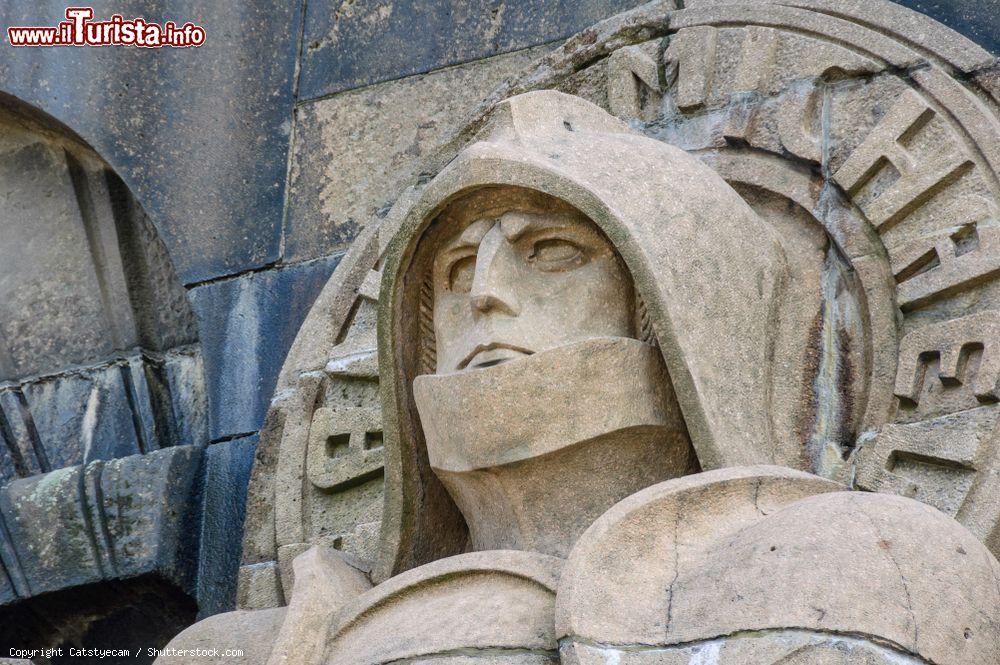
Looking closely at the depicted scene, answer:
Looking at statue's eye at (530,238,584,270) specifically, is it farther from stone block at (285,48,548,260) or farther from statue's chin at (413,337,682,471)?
stone block at (285,48,548,260)

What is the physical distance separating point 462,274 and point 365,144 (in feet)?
4.66

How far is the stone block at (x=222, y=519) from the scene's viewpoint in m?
5.28

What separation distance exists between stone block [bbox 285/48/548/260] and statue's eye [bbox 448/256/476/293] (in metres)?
1.13

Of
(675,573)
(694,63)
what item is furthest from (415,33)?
(675,573)

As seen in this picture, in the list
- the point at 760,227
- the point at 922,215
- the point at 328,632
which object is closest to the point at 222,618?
the point at 328,632

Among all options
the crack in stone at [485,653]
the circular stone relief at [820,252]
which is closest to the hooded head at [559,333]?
the circular stone relief at [820,252]

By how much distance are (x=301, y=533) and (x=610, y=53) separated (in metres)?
1.51

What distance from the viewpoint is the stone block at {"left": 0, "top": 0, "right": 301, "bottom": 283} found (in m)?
5.88

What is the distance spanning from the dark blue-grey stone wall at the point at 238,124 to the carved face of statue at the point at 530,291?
4.17 feet

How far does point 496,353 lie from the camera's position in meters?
4.16

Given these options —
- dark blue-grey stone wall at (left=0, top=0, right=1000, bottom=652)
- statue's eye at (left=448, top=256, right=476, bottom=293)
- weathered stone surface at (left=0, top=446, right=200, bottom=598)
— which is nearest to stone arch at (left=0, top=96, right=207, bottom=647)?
weathered stone surface at (left=0, top=446, right=200, bottom=598)

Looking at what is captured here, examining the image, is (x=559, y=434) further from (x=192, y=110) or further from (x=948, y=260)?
(x=192, y=110)

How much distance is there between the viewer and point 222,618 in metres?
4.38

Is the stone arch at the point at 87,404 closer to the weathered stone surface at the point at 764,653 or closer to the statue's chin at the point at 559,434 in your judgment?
the statue's chin at the point at 559,434
